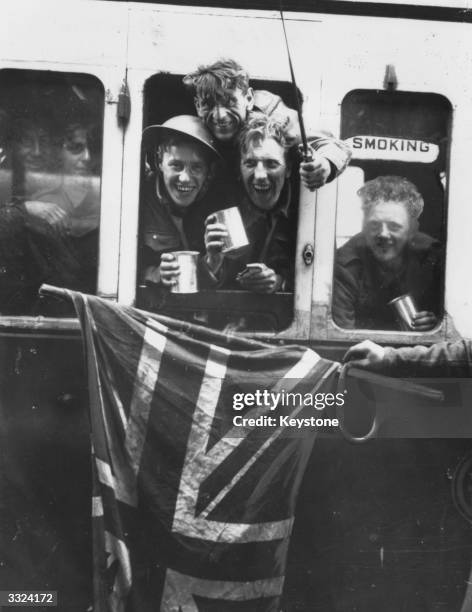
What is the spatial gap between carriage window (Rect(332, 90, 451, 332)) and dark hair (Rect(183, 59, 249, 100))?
1.36 feet

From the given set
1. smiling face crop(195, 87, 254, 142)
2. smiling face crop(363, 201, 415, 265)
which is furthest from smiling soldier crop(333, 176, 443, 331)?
smiling face crop(195, 87, 254, 142)

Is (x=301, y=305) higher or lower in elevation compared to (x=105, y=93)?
lower

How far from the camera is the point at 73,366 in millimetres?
2898

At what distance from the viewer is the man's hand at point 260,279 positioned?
2875 mm

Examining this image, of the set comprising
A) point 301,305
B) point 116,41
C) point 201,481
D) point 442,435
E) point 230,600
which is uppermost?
point 116,41

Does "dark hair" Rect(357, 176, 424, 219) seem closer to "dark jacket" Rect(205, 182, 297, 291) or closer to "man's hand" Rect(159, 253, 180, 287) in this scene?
"dark jacket" Rect(205, 182, 297, 291)

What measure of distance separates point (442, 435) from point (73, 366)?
1.37m

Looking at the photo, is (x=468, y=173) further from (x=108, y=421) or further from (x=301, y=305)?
(x=108, y=421)

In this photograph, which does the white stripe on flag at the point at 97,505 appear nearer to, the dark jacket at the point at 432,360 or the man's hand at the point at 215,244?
the man's hand at the point at 215,244

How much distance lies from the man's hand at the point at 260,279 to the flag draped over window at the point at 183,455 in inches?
7.7

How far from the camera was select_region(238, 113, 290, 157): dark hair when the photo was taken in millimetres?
2867

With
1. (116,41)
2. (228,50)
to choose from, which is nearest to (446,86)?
(228,50)

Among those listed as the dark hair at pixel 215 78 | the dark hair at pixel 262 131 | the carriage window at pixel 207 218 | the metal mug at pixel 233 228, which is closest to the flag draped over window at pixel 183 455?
the carriage window at pixel 207 218

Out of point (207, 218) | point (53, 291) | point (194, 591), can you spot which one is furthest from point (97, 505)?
point (207, 218)
